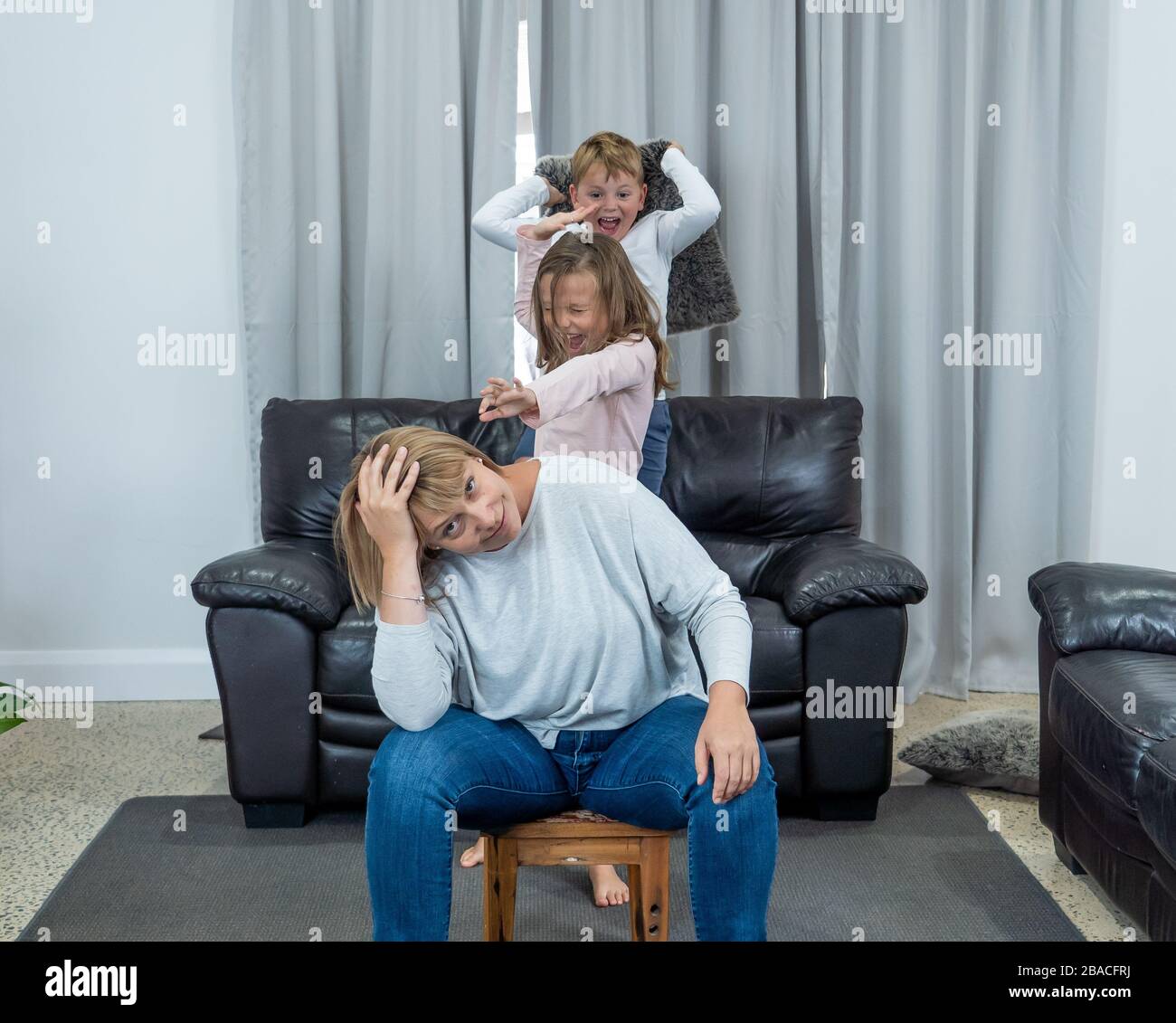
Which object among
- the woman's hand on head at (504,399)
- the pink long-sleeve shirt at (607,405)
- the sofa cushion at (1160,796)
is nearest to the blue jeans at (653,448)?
the pink long-sleeve shirt at (607,405)

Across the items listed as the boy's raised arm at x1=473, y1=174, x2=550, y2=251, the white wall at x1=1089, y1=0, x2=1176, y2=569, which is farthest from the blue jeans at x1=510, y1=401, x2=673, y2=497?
the white wall at x1=1089, y1=0, x2=1176, y2=569

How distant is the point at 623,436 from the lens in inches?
89.4

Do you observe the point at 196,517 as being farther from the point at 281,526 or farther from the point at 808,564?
the point at 808,564

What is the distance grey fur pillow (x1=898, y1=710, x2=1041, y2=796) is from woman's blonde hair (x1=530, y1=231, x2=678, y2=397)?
115cm

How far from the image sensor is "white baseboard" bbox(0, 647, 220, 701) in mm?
3334

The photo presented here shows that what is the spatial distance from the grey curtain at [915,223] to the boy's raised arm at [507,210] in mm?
657

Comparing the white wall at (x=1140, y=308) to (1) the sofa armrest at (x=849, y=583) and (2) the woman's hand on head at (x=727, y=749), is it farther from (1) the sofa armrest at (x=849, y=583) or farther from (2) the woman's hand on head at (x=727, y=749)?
(2) the woman's hand on head at (x=727, y=749)

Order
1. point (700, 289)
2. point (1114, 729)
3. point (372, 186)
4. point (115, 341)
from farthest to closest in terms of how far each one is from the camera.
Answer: point (115, 341) → point (372, 186) → point (700, 289) → point (1114, 729)

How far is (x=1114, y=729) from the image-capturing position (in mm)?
1774

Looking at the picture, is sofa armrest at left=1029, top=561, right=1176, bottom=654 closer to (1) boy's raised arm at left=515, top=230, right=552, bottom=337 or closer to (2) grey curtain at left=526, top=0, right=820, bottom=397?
(1) boy's raised arm at left=515, top=230, right=552, bottom=337

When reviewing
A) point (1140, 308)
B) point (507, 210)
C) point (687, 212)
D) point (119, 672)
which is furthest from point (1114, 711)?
point (119, 672)

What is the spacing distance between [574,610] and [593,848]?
31cm

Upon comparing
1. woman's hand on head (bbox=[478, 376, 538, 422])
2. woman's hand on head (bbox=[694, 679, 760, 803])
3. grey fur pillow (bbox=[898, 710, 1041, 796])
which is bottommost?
grey fur pillow (bbox=[898, 710, 1041, 796])

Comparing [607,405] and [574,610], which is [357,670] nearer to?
[607,405]
